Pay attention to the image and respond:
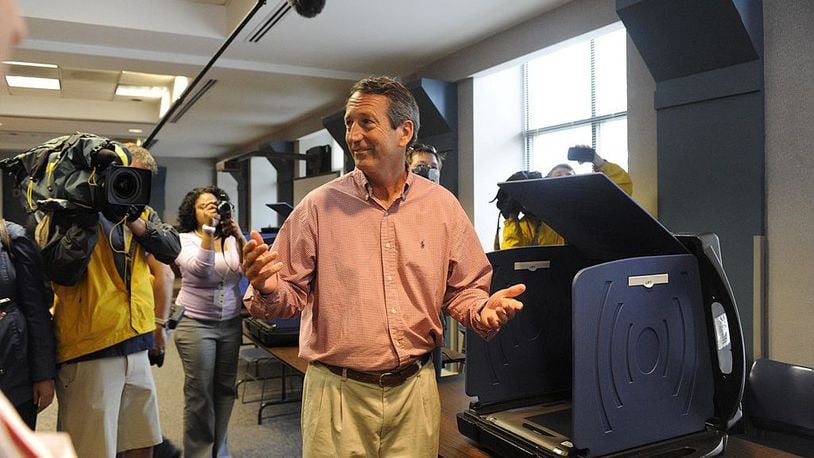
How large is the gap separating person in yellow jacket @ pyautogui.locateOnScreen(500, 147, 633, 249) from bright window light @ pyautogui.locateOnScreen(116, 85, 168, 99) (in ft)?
20.6

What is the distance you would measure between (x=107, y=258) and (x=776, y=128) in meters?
2.88

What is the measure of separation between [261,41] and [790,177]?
3.86 meters

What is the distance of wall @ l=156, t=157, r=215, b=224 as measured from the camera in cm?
1414

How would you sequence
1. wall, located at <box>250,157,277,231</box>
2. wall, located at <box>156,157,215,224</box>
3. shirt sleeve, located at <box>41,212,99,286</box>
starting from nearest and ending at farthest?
shirt sleeve, located at <box>41,212,99,286</box> < wall, located at <box>250,157,277,231</box> < wall, located at <box>156,157,215,224</box>

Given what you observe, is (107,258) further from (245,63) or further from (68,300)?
(245,63)

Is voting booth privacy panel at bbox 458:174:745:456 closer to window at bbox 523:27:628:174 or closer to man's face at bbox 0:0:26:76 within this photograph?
man's face at bbox 0:0:26:76

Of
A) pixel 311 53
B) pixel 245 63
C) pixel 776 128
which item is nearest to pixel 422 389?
pixel 776 128

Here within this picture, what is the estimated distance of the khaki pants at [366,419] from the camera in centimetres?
137

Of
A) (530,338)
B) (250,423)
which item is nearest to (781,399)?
(530,338)

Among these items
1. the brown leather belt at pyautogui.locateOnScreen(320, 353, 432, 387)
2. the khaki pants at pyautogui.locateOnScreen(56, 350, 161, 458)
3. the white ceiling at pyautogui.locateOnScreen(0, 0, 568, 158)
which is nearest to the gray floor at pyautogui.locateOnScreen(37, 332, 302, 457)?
the khaki pants at pyautogui.locateOnScreen(56, 350, 161, 458)

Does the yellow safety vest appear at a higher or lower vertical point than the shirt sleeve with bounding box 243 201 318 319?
lower

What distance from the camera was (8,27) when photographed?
375 mm

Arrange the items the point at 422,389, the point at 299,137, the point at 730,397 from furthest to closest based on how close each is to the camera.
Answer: the point at 299,137 < the point at 422,389 < the point at 730,397

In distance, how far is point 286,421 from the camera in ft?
12.6
